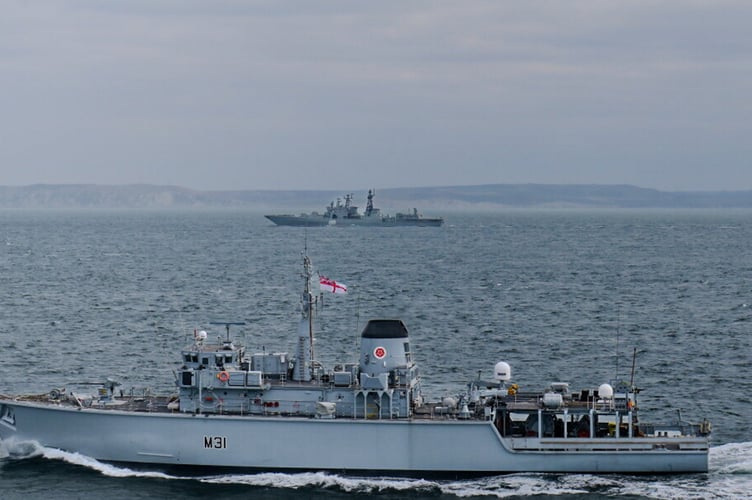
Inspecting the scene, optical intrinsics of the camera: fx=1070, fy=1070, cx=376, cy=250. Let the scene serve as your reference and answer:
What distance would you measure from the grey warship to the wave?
40 centimetres

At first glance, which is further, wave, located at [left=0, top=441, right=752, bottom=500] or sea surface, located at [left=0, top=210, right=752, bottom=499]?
sea surface, located at [left=0, top=210, right=752, bottom=499]

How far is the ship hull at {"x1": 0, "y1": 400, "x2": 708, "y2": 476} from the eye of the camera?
39.4 m

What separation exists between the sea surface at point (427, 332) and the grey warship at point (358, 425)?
25.9 inches

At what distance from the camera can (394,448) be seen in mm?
39594

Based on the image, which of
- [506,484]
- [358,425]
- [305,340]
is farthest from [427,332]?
[506,484]

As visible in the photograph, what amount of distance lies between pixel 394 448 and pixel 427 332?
32948mm

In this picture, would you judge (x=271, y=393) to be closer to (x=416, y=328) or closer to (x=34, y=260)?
(x=416, y=328)

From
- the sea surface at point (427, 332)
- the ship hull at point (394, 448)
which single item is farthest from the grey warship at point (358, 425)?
the sea surface at point (427, 332)

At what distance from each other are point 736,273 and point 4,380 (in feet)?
296

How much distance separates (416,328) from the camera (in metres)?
74.2

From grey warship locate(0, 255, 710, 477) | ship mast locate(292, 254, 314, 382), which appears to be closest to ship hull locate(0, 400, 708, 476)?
grey warship locate(0, 255, 710, 477)

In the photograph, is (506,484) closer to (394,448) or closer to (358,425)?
(394,448)

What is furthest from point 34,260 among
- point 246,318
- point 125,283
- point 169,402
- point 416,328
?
point 169,402

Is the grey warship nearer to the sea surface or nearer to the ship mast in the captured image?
the ship mast
